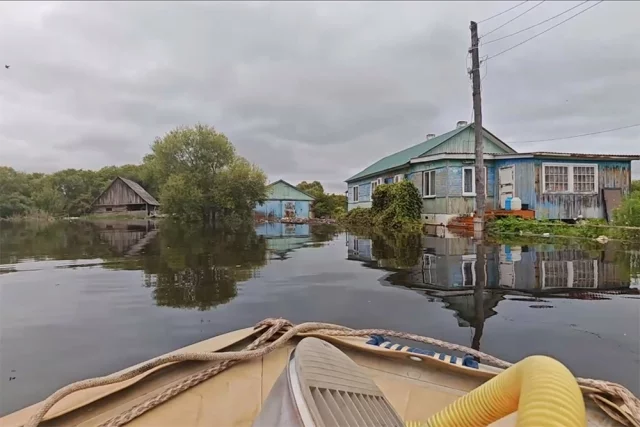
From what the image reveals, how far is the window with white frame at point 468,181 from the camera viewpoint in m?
17.1

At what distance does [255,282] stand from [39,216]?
5415 centimetres

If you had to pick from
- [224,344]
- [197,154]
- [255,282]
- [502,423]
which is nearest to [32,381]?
[224,344]

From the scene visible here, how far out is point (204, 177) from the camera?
3434cm

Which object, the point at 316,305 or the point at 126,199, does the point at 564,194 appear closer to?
the point at 316,305

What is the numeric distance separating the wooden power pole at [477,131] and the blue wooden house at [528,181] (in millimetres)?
2370

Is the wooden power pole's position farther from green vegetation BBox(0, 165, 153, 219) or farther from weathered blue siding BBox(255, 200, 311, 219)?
green vegetation BBox(0, 165, 153, 219)

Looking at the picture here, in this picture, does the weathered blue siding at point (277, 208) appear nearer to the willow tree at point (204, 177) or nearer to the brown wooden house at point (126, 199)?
the willow tree at point (204, 177)

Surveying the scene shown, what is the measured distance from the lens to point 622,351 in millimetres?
3195

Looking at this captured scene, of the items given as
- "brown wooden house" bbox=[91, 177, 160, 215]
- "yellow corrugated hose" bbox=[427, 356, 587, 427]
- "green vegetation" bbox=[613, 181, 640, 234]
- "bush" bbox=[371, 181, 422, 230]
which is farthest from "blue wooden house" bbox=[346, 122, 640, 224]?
"brown wooden house" bbox=[91, 177, 160, 215]

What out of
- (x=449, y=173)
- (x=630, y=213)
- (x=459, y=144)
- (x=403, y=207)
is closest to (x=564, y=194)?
(x=449, y=173)

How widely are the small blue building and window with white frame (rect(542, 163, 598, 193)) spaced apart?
2794 cm

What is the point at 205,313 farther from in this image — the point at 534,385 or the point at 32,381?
the point at 534,385

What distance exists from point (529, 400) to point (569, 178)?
18.4m

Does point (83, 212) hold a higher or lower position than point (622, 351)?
higher
